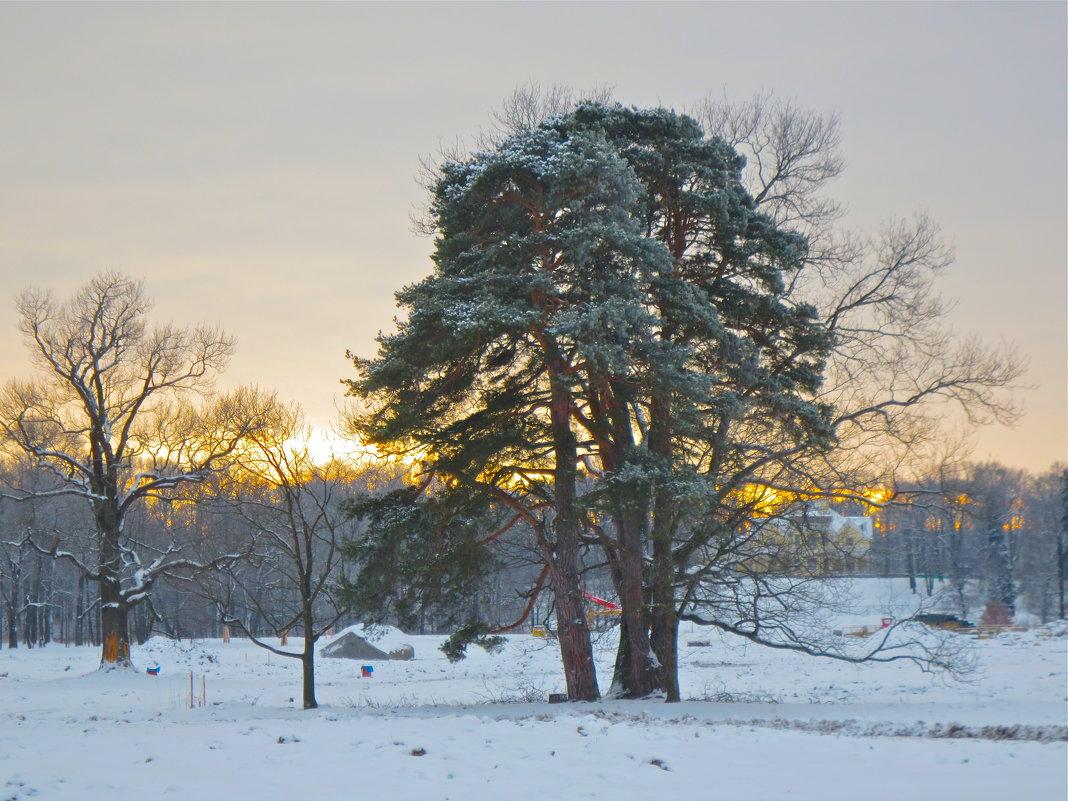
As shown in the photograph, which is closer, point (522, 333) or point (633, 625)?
point (522, 333)

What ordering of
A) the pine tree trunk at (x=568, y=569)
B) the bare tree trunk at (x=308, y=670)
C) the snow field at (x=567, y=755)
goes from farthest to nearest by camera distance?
the bare tree trunk at (x=308, y=670) < the pine tree trunk at (x=568, y=569) < the snow field at (x=567, y=755)

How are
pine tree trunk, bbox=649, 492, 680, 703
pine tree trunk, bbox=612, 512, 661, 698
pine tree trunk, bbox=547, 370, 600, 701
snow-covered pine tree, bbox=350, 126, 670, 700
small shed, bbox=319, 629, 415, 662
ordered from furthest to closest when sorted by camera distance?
1. small shed, bbox=319, 629, 415, 662
2. pine tree trunk, bbox=612, 512, 661, 698
3. pine tree trunk, bbox=547, 370, 600, 701
4. snow-covered pine tree, bbox=350, 126, 670, 700
5. pine tree trunk, bbox=649, 492, 680, 703

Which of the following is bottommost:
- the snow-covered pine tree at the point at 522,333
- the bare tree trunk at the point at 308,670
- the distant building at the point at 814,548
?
the bare tree trunk at the point at 308,670

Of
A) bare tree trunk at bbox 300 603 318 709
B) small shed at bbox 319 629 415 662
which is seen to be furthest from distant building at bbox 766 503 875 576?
small shed at bbox 319 629 415 662

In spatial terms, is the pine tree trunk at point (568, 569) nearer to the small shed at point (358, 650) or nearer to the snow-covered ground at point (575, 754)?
the snow-covered ground at point (575, 754)

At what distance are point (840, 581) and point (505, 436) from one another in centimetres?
845

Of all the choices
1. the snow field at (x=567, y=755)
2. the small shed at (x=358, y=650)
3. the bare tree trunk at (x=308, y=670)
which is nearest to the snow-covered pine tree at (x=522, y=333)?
the bare tree trunk at (x=308, y=670)

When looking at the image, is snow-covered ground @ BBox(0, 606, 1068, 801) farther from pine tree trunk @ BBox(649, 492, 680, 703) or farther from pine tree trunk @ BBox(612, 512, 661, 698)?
pine tree trunk @ BBox(612, 512, 661, 698)

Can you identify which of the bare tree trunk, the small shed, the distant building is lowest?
the small shed

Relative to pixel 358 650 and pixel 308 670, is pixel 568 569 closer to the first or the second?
pixel 308 670

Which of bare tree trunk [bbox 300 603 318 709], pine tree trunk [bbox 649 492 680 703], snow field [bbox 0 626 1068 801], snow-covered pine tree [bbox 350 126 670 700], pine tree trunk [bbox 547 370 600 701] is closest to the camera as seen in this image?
snow field [bbox 0 626 1068 801]

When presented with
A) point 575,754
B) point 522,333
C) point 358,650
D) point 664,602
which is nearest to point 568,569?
point 664,602

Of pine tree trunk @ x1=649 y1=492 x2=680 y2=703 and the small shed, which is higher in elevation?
pine tree trunk @ x1=649 y1=492 x2=680 y2=703

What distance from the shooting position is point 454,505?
16453 mm
